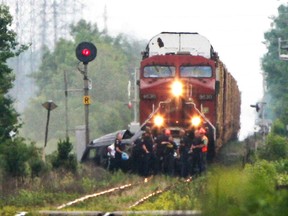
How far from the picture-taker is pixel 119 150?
104ft

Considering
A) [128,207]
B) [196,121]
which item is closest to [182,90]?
[196,121]

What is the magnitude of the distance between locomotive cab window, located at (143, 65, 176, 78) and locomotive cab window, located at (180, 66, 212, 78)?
326 mm

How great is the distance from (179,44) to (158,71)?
1760mm

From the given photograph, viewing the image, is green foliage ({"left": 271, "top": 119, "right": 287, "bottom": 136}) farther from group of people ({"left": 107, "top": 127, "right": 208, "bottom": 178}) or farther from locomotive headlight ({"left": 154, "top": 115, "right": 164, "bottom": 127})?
group of people ({"left": 107, "top": 127, "right": 208, "bottom": 178})

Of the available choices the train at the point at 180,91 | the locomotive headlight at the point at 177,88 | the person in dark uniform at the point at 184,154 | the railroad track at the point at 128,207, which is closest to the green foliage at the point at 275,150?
the train at the point at 180,91

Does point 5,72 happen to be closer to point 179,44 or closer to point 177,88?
point 179,44

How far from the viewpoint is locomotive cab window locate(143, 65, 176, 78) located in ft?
109

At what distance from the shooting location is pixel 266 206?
11.6 metres

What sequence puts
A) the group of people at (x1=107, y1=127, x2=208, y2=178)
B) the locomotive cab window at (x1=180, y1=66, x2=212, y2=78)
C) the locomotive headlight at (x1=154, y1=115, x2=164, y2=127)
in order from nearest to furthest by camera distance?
1. the group of people at (x1=107, y1=127, x2=208, y2=178)
2. the locomotive headlight at (x1=154, y1=115, x2=164, y2=127)
3. the locomotive cab window at (x1=180, y1=66, x2=212, y2=78)

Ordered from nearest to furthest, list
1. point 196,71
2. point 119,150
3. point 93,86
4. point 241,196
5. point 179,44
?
point 241,196, point 119,150, point 196,71, point 179,44, point 93,86

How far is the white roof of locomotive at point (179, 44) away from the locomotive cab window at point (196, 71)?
32.4 inches

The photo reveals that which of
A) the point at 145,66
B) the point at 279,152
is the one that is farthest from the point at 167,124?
the point at 279,152

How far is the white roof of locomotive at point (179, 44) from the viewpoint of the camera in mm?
34219

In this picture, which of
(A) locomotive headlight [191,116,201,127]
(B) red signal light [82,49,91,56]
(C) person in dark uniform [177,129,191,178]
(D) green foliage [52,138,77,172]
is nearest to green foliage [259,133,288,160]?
(A) locomotive headlight [191,116,201,127]
